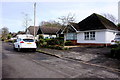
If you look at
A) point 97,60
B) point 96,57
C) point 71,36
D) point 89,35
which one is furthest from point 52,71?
point 71,36

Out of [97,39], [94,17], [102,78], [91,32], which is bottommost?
[102,78]

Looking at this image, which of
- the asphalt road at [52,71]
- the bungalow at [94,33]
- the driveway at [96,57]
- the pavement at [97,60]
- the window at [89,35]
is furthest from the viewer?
the window at [89,35]

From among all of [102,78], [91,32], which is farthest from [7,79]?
[91,32]

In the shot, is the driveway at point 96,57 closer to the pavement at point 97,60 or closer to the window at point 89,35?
the pavement at point 97,60

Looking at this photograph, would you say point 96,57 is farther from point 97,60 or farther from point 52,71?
point 52,71

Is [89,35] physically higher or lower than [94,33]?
lower

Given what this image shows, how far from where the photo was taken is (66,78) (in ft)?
15.8

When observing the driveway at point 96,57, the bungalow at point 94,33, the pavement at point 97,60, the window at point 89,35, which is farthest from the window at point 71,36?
the pavement at point 97,60

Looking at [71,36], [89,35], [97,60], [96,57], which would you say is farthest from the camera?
[71,36]

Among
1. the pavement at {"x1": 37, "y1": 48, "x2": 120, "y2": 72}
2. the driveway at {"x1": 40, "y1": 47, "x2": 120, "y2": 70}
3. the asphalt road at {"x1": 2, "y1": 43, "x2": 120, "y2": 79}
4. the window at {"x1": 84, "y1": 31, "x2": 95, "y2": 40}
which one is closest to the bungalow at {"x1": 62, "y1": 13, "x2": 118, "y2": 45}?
the window at {"x1": 84, "y1": 31, "x2": 95, "y2": 40}

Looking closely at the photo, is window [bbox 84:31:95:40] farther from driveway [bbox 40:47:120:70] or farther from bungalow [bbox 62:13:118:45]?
driveway [bbox 40:47:120:70]

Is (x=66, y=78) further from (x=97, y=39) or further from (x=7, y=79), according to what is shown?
(x=97, y=39)

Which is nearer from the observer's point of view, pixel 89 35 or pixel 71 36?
pixel 89 35

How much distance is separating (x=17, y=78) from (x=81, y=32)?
19.6 meters
